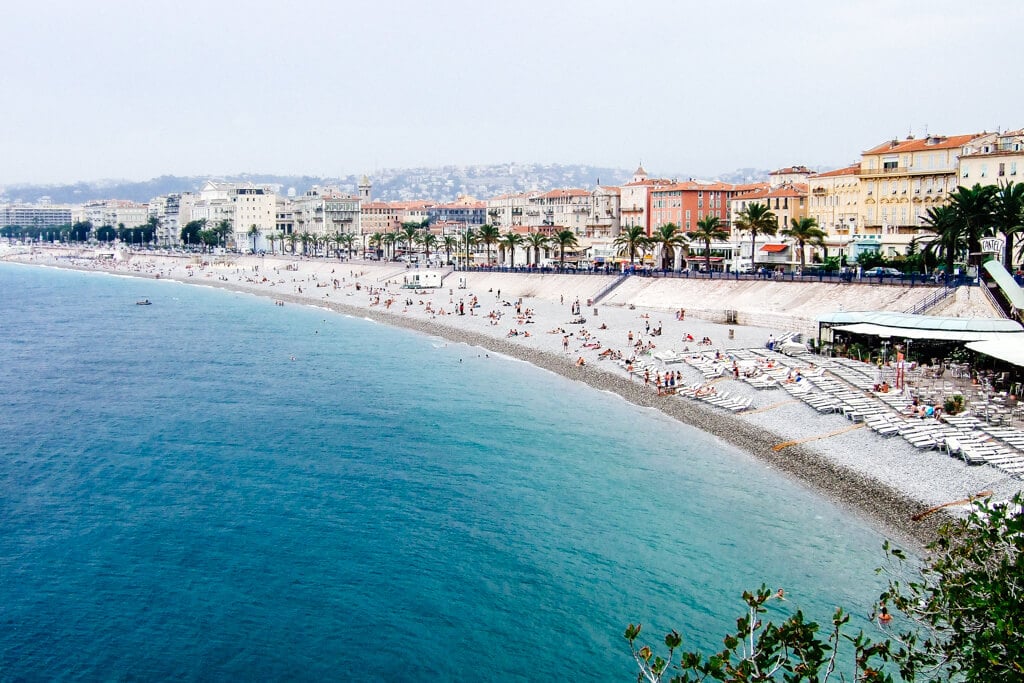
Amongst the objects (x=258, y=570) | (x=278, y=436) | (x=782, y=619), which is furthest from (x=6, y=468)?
(x=782, y=619)

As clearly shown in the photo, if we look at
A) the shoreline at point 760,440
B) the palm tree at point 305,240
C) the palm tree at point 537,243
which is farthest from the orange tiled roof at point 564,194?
the shoreline at point 760,440

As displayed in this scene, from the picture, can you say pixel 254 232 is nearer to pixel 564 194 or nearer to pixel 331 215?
pixel 331 215

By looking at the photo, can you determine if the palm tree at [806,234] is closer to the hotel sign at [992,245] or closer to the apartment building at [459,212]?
the hotel sign at [992,245]

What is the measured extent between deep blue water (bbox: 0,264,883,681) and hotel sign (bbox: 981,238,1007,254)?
70.5 feet

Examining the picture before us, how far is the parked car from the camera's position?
55.5 meters

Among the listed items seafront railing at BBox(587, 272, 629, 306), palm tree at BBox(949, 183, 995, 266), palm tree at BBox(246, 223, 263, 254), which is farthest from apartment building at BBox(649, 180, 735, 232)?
palm tree at BBox(246, 223, 263, 254)

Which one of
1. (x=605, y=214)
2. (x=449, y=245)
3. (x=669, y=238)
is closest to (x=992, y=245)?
(x=669, y=238)

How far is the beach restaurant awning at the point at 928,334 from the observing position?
1452 inches

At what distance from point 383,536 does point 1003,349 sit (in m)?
24.3

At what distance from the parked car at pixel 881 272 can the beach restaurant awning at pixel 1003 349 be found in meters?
19.9

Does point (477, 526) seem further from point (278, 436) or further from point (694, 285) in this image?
point (694, 285)

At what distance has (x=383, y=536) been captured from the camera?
81.4 ft

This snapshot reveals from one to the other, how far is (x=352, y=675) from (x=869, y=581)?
11933mm

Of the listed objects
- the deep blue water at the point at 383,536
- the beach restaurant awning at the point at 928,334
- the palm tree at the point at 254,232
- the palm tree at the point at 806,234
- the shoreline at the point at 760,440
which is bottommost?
the deep blue water at the point at 383,536
